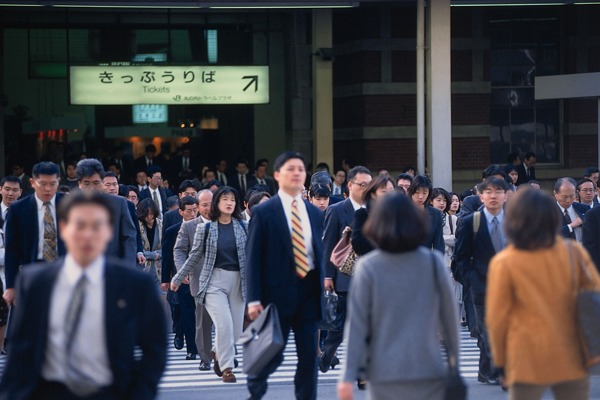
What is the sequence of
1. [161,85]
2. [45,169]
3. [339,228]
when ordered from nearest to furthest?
1. [45,169]
2. [339,228]
3. [161,85]

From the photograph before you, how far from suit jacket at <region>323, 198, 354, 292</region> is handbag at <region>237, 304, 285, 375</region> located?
307cm

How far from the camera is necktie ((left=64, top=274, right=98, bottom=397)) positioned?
5.34 metres

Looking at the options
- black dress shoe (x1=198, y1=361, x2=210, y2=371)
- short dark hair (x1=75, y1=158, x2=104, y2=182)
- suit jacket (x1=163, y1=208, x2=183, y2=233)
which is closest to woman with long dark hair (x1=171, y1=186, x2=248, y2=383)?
black dress shoe (x1=198, y1=361, x2=210, y2=371)

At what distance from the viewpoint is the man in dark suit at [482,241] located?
35.9ft

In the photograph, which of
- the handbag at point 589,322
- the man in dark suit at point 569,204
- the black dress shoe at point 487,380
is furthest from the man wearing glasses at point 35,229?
the man in dark suit at point 569,204

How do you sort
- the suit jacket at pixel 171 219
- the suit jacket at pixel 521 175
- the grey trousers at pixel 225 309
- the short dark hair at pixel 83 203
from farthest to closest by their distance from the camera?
the suit jacket at pixel 521 175
the suit jacket at pixel 171 219
the grey trousers at pixel 225 309
the short dark hair at pixel 83 203

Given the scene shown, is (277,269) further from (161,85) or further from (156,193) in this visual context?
(161,85)

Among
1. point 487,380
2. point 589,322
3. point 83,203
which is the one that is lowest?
point 487,380

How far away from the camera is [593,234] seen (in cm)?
1123

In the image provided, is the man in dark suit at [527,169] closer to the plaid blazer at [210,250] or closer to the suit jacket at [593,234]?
the plaid blazer at [210,250]

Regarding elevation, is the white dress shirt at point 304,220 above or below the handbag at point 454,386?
above

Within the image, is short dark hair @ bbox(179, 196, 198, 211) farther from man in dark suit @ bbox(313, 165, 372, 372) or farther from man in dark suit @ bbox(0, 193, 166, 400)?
man in dark suit @ bbox(0, 193, 166, 400)

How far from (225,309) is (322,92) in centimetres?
1420

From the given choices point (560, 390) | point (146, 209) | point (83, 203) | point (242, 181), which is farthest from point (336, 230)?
point (242, 181)
